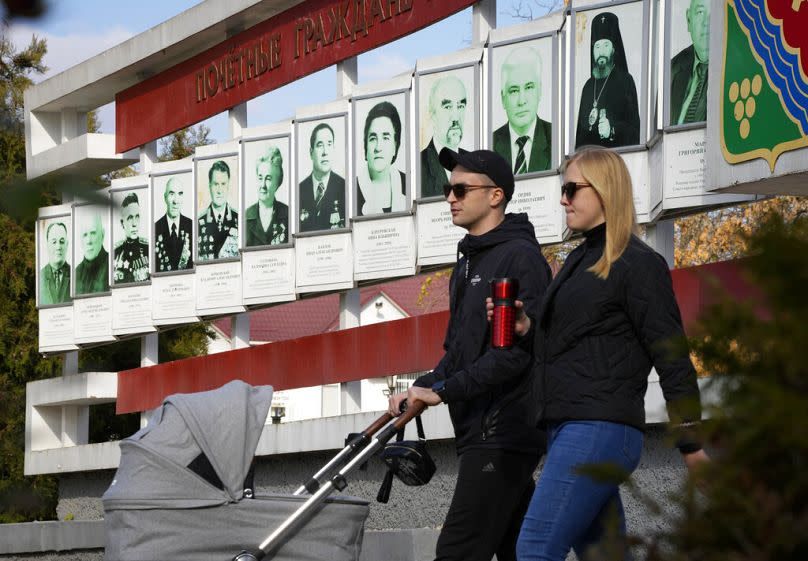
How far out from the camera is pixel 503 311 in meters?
4.34

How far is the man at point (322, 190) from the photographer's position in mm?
11211

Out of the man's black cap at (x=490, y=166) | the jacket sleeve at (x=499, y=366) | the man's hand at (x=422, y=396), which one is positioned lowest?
the man's hand at (x=422, y=396)


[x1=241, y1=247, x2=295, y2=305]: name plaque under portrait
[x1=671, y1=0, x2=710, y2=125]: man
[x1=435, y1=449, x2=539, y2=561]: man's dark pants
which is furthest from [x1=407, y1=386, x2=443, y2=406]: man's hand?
[x1=241, y1=247, x2=295, y2=305]: name plaque under portrait

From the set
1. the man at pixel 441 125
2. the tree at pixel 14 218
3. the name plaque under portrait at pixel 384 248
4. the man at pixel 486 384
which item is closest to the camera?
the tree at pixel 14 218

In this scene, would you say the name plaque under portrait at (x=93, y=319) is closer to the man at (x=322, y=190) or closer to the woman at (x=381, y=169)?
the man at (x=322, y=190)

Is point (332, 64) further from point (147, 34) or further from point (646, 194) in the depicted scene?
point (646, 194)

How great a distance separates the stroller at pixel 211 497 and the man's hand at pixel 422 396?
4 cm

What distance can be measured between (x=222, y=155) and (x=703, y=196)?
5.76 metres

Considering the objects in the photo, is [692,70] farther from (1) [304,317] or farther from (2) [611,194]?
(1) [304,317]

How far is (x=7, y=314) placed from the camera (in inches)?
696

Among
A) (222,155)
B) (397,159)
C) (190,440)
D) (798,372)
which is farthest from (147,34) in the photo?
(798,372)

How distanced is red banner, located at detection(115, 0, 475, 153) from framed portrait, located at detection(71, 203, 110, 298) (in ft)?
3.03

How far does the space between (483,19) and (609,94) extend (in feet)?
6.05

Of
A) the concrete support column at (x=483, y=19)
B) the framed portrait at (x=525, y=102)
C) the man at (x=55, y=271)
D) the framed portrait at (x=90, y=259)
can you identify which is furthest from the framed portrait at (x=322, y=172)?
the man at (x=55, y=271)
